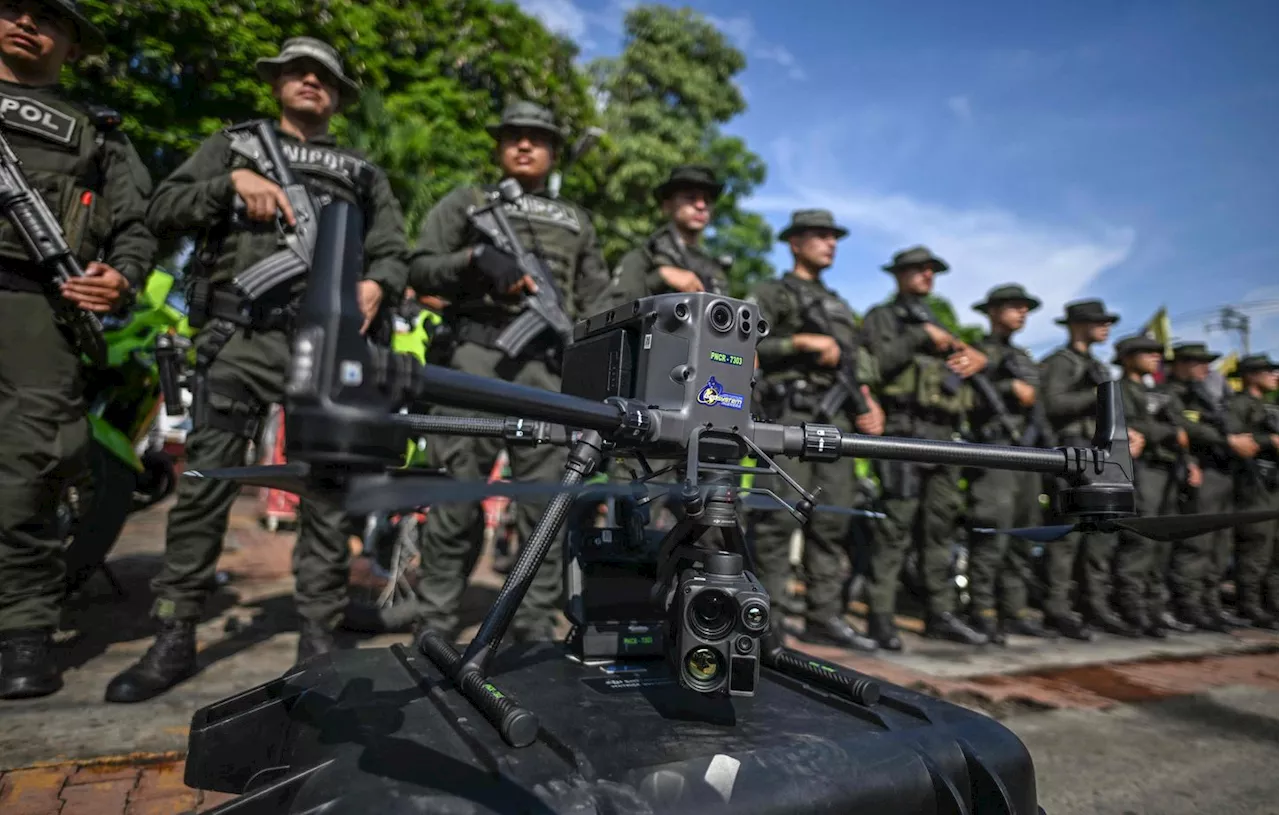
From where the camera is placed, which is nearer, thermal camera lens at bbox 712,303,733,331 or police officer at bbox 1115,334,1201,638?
thermal camera lens at bbox 712,303,733,331

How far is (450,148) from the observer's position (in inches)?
602

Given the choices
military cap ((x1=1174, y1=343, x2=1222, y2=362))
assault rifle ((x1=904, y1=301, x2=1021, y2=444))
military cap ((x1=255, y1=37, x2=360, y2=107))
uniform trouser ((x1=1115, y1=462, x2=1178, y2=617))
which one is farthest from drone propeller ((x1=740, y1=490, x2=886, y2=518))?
military cap ((x1=1174, y1=343, x2=1222, y2=362))

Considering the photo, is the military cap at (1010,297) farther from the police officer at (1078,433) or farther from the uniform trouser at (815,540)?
the uniform trouser at (815,540)

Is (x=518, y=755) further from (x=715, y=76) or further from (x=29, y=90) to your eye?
(x=715, y=76)

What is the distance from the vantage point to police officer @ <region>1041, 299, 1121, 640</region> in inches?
225

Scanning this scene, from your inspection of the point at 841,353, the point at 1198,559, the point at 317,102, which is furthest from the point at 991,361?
the point at 317,102

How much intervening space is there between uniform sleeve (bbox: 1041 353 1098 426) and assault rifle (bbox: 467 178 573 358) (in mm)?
4315

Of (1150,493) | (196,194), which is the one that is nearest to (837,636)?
(1150,493)

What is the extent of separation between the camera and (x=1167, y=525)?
4.45 feet

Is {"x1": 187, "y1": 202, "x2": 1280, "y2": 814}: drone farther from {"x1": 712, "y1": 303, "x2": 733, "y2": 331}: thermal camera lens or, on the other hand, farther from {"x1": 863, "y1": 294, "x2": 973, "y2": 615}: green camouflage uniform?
{"x1": 863, "y1": 294, "x2": 973, "y2": 615}: green camouflage uniform

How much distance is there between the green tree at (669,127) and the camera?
62.9 feet

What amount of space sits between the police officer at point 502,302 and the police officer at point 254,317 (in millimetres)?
334

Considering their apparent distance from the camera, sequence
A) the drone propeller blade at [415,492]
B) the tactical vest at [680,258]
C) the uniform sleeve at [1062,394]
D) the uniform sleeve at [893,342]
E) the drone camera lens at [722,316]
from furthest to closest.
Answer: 1. the uniform sleeve at [1062,394]
2. the uniform sleeve at [893,342]
3. the tactical vest at [680,258]
4. the drone camera lens at [722,316]
5. the drone propeller blade at [415,492]

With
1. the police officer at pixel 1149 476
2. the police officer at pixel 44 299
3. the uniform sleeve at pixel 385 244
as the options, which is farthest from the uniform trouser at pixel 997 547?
the police officer at pixel 44 299
